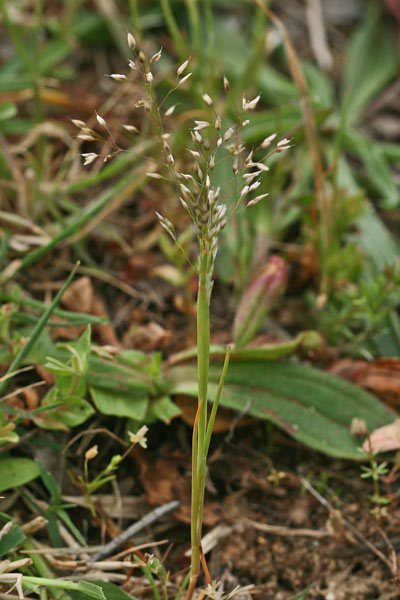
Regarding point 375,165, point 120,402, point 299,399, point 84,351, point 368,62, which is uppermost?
point 368,62

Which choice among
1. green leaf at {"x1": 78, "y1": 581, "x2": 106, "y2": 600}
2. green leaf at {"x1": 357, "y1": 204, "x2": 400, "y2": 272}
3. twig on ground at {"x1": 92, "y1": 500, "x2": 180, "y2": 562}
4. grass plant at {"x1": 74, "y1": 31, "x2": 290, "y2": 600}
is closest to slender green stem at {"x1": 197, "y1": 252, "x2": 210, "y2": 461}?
grass plant at {"x1": 74, "y1": 31, "x2": 290, "y2": 600}

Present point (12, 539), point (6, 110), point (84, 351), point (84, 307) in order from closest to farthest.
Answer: point (12, 539), point (84, 351), point (84, 307), point (6, 110)

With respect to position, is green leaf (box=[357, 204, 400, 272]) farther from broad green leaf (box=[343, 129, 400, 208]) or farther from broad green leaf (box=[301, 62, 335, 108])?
broad green leaf (box=[301, 62, 335, 108])

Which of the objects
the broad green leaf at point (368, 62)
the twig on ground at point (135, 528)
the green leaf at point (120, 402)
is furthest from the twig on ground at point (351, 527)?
the broad green leaf at point (368, 62)

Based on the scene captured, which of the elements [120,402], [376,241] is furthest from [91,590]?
[376,241]

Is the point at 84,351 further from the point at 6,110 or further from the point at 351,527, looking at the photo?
the point at 6,110

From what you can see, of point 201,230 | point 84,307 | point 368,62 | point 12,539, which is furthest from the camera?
point 368,62

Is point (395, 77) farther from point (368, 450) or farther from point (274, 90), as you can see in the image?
point (368, 450)

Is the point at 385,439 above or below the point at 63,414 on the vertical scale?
below
